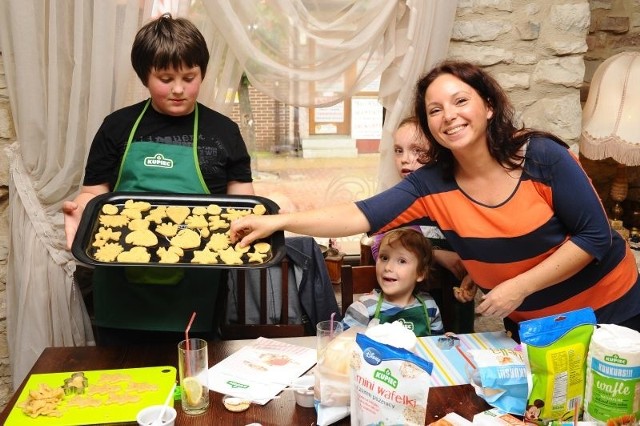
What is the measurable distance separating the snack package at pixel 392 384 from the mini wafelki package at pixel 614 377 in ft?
1.18

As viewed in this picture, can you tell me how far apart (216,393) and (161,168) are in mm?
790

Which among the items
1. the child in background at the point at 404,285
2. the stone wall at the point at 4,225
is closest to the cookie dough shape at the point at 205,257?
the child in background at the point at 404,285

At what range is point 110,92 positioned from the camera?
2326 mm

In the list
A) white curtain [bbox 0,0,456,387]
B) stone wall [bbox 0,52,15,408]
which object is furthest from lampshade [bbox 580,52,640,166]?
stone wall [bbox 0,52,15,408]

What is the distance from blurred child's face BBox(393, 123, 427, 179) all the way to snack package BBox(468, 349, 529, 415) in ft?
3.28

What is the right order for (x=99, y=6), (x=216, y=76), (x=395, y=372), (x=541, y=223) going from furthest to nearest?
(x=216, y=76) → (x=99, y=6) → (x=541, y=223) → (x=395, y=372)

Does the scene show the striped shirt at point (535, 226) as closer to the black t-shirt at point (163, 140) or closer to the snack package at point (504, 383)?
the snack package at point (504, 383)

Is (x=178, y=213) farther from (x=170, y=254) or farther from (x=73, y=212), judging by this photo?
(x=73, y=212)

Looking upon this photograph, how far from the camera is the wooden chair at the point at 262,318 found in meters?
1.94

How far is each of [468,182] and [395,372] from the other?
0.77m

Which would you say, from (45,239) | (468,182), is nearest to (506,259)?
(468,182)

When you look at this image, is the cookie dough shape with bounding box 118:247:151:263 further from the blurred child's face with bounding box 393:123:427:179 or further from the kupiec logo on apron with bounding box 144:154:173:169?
the blurred child's face with bounding box 393:123:427:179

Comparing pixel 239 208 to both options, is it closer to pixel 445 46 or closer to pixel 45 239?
pixel 45 239

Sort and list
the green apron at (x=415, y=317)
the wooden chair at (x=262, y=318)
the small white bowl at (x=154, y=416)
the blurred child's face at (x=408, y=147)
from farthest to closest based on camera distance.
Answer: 1. the blurred child's face at (x=408, y=147)
2. the green apron at (x=415, y=317)
3. the wooden chair at (x=262, y=318)
4. the small white bowl at (x=154, y=416)
